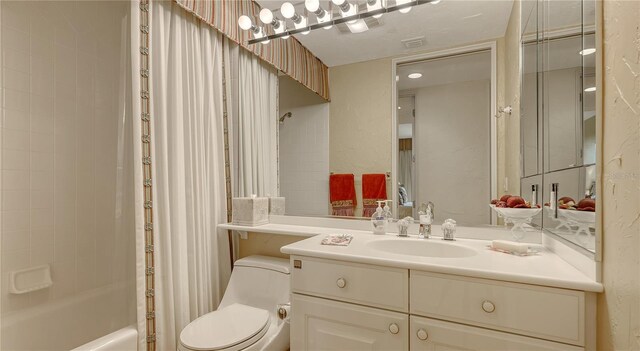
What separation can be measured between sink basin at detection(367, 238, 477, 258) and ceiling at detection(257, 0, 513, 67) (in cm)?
102

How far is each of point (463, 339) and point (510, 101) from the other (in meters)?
1.10

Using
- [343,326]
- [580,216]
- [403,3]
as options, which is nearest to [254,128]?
[403,3]

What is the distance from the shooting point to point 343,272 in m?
1.17

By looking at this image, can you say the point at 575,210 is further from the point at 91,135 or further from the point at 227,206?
the point at 91,135

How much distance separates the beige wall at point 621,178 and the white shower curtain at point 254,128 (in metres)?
1.62

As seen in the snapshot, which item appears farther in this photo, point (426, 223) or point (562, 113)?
point (426, 223)

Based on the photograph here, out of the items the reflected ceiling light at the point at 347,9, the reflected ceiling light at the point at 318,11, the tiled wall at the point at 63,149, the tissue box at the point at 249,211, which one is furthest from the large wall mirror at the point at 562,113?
the tiled wall at the point at 63,149

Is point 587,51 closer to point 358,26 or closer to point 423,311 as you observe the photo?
point 423,311

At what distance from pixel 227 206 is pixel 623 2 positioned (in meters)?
1.90

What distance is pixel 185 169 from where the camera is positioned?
5.38 feet

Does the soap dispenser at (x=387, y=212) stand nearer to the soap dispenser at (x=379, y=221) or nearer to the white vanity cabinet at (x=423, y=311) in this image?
the soap dispenser at (x=379, y=221)

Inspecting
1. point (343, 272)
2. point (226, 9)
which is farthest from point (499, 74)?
point (226, 9)

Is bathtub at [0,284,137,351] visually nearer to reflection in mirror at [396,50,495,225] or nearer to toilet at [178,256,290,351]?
toilet at [178,256,290,351]

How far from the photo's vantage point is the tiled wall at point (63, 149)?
5.35 feet
